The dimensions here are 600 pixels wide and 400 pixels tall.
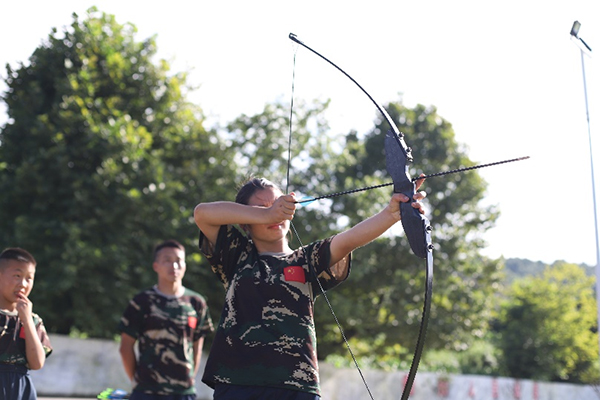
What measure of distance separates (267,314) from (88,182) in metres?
14.8

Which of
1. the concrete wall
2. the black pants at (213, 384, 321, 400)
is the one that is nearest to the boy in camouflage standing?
the black pants at (213, 384, 321, 400)

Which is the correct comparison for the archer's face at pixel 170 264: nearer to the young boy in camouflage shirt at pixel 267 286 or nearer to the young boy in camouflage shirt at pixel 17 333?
the young boy in camouflage shirt at pixel 17 333

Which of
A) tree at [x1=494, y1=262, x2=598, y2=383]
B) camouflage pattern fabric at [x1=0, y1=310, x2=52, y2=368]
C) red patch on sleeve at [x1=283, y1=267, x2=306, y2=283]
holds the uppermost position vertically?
tree at [x1=494, y1=262, x2=598, y2=383]

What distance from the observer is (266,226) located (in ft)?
11.2

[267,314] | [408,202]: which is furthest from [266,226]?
[408,202]

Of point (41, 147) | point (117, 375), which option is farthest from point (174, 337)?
point (41, 147)

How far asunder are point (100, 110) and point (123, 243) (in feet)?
10.3

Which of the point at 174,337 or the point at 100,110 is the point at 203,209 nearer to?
the point at 174,337

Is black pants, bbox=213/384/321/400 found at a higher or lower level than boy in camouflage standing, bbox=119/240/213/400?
lower

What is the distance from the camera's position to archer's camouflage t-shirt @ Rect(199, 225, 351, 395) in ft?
10.3

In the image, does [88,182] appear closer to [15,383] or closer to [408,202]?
[15,383]

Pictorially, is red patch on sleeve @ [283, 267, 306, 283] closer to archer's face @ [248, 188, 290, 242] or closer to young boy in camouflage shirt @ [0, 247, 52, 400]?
archer's face @ [248, 188, 290, 242]

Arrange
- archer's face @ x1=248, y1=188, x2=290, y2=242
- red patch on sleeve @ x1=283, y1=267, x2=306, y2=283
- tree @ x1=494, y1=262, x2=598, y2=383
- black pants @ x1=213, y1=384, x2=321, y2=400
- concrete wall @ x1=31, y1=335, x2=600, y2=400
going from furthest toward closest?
1. tree @ x1=494, y1=262, x2=598, y2=383
2. concrete wall @ x1=31, y1=335, x2=600, y2=400
3. archer's face @ x1=248, y1=188, x2=290, y2=242
4. red patch on sleeve @ x1=283, y1=267, x2=306, y2=283
5. black pants @ x1=213, y1=384, x2=321, y2=400

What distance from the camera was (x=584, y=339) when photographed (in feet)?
93.0
